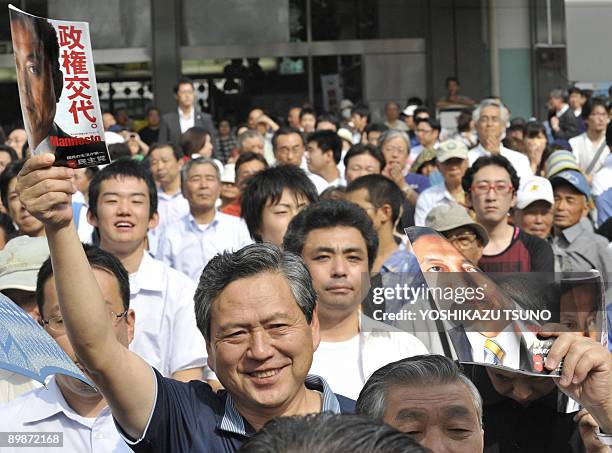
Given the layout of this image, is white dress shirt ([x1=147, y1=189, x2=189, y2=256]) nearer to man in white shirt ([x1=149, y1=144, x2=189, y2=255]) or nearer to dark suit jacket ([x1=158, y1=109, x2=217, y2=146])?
man in white shirt ([x1=149, y1=144, x2=189, y2=255])

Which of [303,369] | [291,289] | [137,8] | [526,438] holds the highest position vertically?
[137,8]

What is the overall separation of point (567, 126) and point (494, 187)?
8248 millimetres

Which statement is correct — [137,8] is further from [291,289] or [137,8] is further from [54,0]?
[291,289]

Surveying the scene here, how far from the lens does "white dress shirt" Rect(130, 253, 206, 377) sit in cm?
466

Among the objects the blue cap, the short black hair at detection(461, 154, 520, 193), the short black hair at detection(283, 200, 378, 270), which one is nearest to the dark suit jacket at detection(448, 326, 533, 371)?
the short black hair at detection(283, 200, 378, 270)

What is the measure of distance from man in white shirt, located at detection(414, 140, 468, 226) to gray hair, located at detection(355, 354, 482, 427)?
5.41 m

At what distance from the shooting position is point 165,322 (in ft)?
15.7

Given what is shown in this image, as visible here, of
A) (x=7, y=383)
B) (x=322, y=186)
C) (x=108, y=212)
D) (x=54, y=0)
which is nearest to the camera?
(x=7, y=383)

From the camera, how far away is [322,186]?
349 inches

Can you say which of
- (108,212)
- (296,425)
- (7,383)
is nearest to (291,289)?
(7,383)

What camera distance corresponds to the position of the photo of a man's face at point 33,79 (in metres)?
2.76

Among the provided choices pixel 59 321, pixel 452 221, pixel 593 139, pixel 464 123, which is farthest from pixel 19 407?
pixel 464 123

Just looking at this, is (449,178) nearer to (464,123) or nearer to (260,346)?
(464,123)

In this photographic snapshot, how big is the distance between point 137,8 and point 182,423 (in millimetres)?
17400
